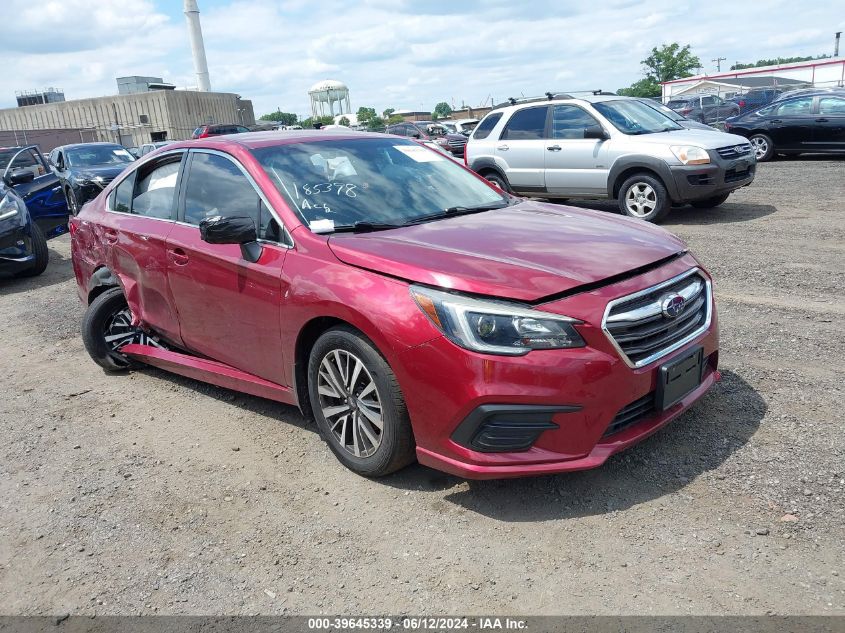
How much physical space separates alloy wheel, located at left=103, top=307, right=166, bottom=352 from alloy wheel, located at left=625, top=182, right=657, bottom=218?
23.6 feet

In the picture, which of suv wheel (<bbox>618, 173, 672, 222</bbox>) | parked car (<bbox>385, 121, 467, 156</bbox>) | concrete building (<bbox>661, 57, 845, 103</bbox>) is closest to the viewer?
suv wheel (<bbox>618, 173, 672, 222</bbox>)

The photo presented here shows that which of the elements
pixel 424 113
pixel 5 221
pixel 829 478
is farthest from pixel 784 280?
pixel 424 113

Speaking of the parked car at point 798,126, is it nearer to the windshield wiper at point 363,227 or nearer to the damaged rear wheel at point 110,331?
the windshield wiper at point 363,227

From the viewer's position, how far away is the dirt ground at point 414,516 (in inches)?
104

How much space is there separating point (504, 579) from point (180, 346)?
9.55 ft

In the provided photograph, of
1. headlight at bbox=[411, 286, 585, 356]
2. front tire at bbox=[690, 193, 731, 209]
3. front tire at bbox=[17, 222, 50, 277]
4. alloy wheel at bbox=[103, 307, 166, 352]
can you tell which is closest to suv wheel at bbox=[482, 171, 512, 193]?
front tire at bbox=[690, 193, 731, 209]

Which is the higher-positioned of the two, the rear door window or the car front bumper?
the rear door window

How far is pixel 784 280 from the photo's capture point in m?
6.50

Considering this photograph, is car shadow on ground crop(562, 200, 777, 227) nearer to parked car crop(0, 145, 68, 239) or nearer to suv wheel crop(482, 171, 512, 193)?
suv wheel crop(482, 171, 512, 193)

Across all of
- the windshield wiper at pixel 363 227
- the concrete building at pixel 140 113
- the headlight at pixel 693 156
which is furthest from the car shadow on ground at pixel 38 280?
→ the concrete building at pixel 140 113

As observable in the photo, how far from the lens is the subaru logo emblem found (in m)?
3.17

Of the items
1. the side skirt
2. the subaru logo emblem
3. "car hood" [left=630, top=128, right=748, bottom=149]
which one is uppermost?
"car hood" [left=630, top=128, right=748, bottom=149]

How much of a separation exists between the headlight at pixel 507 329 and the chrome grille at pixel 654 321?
0.68 ft

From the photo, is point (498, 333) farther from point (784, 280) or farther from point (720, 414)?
point (784, 280)
